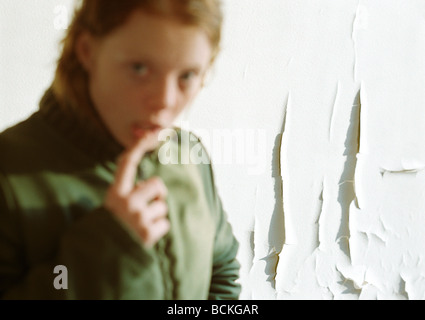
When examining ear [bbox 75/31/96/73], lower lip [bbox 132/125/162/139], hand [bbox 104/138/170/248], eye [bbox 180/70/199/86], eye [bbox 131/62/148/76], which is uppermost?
ear [bbox 75/31/96/73]

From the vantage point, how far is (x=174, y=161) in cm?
47

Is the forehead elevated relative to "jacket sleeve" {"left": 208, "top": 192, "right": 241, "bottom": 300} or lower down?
elevated

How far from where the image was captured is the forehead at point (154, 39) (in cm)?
38

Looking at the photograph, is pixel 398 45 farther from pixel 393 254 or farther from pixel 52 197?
pixel 52 197

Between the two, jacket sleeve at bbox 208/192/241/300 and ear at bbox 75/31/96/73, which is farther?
jacket sleeve at bbox 208/192/241/300

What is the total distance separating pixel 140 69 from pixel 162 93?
0.03 metres

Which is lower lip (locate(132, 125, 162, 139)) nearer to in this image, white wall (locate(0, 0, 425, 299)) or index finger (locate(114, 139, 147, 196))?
index finger (locate(114, 139, 147, 196))

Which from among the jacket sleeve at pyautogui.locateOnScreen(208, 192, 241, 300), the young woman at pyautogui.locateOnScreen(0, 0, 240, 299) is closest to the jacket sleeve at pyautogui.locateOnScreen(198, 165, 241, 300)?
the jacket sleeve at pyautogui.locateOnScreen(208, 192, 241, 300)

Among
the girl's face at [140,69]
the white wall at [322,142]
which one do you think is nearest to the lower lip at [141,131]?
the girl's face at [140,69]

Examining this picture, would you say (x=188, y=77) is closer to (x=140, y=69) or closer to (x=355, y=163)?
(x=140, y=69)

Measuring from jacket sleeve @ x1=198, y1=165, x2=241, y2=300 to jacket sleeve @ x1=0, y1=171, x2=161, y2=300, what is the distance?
0.47 ft

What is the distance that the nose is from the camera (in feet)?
1.28
